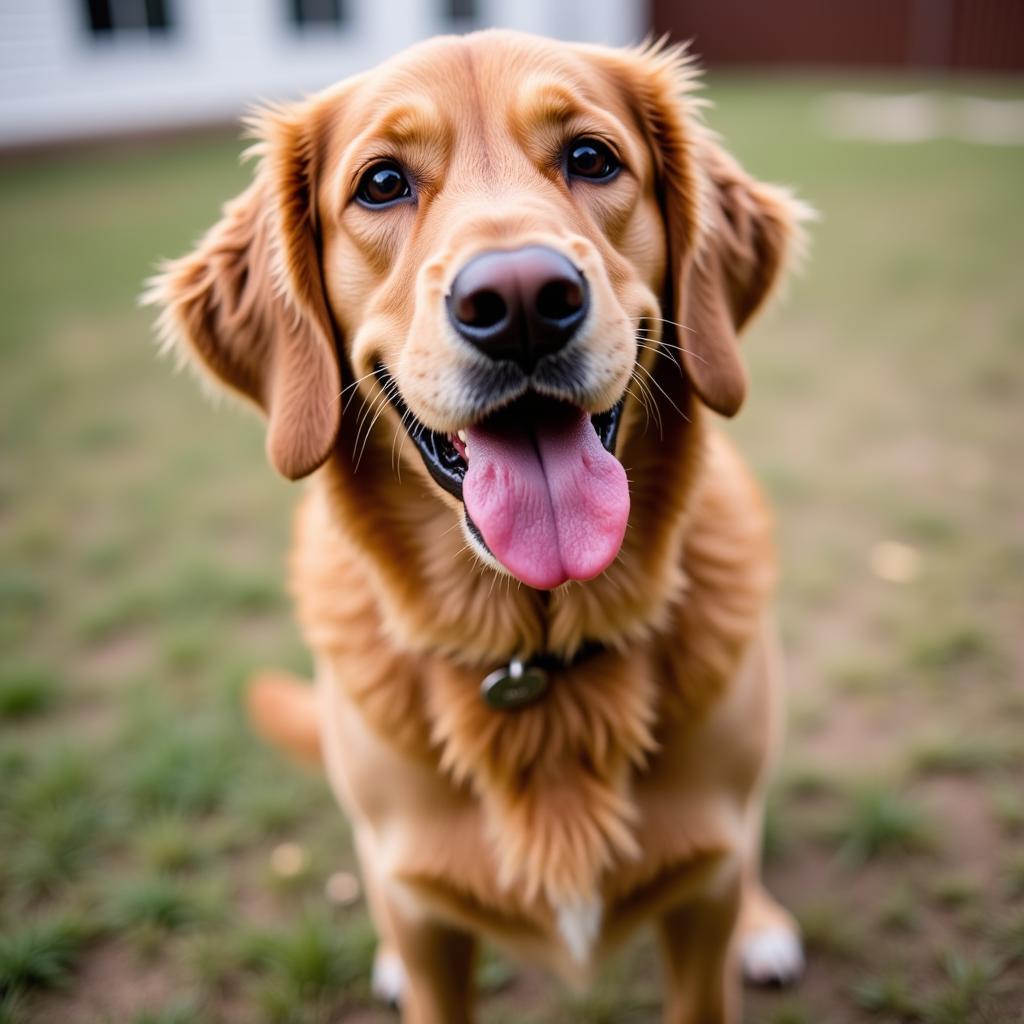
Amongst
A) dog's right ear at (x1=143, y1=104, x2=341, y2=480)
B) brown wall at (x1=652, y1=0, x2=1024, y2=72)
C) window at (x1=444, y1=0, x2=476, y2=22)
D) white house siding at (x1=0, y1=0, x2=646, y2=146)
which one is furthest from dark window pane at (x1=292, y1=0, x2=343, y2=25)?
dog's right ear at (x1=143, y1=104, x2=341, y2=480)

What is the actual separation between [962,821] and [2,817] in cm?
302

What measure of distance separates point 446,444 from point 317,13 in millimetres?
17643

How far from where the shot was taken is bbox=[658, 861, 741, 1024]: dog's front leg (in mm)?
2031

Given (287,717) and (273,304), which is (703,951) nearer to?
(287,717)

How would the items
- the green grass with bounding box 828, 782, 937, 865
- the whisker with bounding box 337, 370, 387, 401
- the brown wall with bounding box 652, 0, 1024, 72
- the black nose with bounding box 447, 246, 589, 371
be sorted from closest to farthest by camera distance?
the black nose with bounding box 447, 246, 589, 371 → the whisker with bounding box 337, 370, 387, 401 → the green grass with bounding box 828, 782, 937, 865 → the brown wall with bounding box 652, 0, 1024, 72

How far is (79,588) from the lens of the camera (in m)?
4.11

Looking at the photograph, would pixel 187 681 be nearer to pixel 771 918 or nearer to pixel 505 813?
pixel 505 813

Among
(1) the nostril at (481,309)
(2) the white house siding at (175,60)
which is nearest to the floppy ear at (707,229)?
(1) the nostril at (481,309)

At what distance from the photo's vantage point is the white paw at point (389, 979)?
2396mm

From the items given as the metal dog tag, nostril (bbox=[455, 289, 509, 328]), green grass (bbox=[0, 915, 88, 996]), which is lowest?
green grass (bbox=[0, 915, 88, 996])

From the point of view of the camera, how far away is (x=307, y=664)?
361 centimetres

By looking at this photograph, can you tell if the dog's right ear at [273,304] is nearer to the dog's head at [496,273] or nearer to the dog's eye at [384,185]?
the dog's head at [496,273]

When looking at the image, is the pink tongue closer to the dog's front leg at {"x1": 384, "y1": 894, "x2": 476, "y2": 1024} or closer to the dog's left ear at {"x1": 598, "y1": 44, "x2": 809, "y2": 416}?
the dog's left ear at {"x1": 598, "y1": 44, "x2": 809, "y2": 416}

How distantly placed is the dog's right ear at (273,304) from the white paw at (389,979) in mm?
→ 1341
